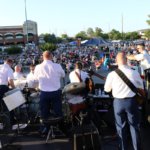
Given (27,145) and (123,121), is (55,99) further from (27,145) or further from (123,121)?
(123,121)

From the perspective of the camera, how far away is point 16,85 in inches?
315

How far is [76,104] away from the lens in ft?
22.4

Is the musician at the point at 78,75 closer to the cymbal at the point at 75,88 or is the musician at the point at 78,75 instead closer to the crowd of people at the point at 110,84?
the crowd of people at the point at 110,84

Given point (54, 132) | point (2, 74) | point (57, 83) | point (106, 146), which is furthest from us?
point (2, 74)

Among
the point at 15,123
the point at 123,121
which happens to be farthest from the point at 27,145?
the point at 123,121

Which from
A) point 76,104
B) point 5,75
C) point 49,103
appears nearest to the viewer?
point 49,103

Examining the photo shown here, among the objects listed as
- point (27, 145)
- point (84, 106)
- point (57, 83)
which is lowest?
point (27, 145)

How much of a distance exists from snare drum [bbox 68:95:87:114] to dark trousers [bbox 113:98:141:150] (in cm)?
175

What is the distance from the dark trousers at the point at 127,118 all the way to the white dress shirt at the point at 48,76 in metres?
1.82

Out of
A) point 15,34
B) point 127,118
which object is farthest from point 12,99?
point 15,34

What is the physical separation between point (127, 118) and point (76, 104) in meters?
1.90

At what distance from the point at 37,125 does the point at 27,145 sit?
1.36m

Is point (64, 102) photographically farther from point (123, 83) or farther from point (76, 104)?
point (123, 83)

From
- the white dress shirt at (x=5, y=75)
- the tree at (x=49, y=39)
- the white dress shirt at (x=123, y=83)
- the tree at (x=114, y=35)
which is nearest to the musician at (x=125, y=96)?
the white dress shirt at (x=123, y=83)
